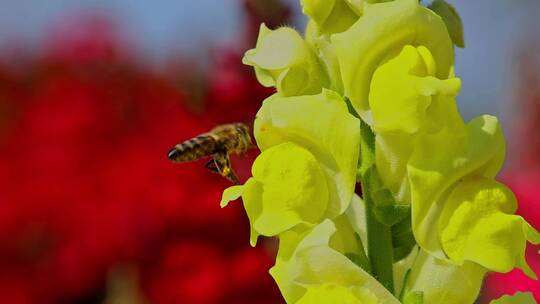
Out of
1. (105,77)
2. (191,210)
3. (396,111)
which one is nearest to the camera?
(396,111)

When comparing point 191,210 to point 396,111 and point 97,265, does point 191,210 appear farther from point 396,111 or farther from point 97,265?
point 396,111

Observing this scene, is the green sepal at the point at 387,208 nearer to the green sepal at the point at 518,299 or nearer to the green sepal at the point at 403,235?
the green sepal at the point at 403,235

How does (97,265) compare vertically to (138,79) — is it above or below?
below

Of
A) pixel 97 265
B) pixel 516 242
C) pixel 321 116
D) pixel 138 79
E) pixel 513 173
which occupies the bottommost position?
pixel 513 173

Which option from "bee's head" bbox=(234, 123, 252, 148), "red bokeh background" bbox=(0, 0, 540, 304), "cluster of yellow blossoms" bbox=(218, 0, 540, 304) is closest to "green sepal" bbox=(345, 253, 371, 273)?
"cluster of yellow blossoms" bbox=(218, 0, 540, 304)

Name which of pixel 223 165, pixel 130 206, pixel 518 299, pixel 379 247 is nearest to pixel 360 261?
pixel 379 247

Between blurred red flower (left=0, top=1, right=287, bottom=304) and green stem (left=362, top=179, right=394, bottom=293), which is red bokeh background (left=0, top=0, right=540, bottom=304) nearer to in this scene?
blurred red flower (left=0, top=1, right=287, bottom=304)

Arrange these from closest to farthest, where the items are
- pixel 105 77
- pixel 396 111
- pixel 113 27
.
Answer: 1. pixel 396 111
2. pixel 105 77
3. pixel 113 27

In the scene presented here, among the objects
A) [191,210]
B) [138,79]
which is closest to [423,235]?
[191,210]

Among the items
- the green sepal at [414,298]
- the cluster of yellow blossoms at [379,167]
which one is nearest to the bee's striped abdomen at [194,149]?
the cluster of yellow blossoms at [379,167]
